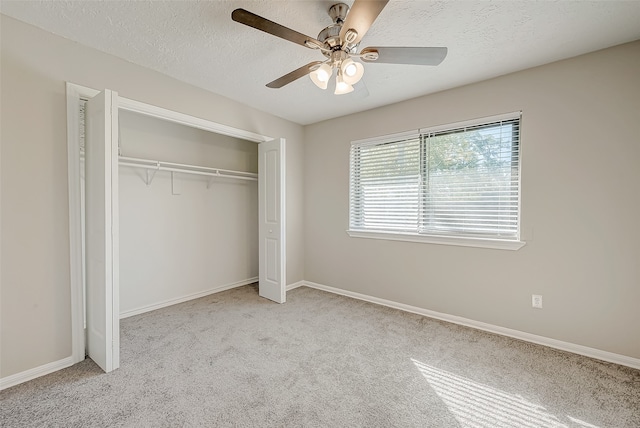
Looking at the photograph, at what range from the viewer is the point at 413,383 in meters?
1.95

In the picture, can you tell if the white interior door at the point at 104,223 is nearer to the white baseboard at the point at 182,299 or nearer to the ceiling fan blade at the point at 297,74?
the white baseboard at the point at 182,299

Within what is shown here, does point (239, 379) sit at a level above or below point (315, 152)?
below

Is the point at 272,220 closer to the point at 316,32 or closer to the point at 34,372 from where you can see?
the point at 316,32

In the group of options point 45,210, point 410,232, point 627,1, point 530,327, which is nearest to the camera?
point 627,1

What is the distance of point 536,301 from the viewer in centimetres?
251

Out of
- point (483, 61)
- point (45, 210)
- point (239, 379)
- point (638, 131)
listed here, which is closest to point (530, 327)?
point (638, 131)

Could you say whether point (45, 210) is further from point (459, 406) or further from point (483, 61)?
point (483, 61)

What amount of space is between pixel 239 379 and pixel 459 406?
4.80 ft

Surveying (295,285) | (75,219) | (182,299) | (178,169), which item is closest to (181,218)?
(178,169)

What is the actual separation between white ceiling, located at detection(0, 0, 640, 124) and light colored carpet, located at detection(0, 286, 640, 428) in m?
2.18

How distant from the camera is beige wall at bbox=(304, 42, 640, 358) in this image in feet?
7.03

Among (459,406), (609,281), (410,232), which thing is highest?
(410,232)

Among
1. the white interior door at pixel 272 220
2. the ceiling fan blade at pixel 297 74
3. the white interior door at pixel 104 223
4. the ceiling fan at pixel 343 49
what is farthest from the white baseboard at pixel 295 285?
the ceiling fan at pixel 343 49

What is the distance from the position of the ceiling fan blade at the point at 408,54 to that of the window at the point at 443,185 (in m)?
1.45
